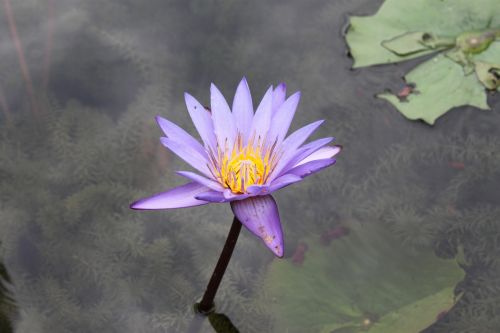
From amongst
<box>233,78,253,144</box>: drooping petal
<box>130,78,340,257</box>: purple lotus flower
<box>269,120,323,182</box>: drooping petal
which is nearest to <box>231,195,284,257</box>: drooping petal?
<box>130,78,340,257</box>: purple lotus flower

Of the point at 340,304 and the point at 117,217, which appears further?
the point at 117,217

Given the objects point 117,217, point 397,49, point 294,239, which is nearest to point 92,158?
point 117,217

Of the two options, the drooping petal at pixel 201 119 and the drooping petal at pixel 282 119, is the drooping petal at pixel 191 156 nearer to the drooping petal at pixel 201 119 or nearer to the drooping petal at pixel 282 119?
the drooping petal at pixel 201 119

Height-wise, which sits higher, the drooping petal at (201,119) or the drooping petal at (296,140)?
the drooping petal at (201,119)

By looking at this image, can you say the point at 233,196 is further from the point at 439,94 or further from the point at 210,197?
the point at 439,94

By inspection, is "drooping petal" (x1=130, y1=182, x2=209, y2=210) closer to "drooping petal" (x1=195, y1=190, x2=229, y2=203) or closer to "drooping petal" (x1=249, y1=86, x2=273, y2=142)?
"drooping petal" (x1=195, y1=190, x2=229, y2=203)

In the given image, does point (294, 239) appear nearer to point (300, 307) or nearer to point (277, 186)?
point (300, 307)

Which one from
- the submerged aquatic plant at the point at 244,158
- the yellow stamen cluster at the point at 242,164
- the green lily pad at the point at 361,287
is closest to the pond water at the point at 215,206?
the green lily pad at the point at 361,287
